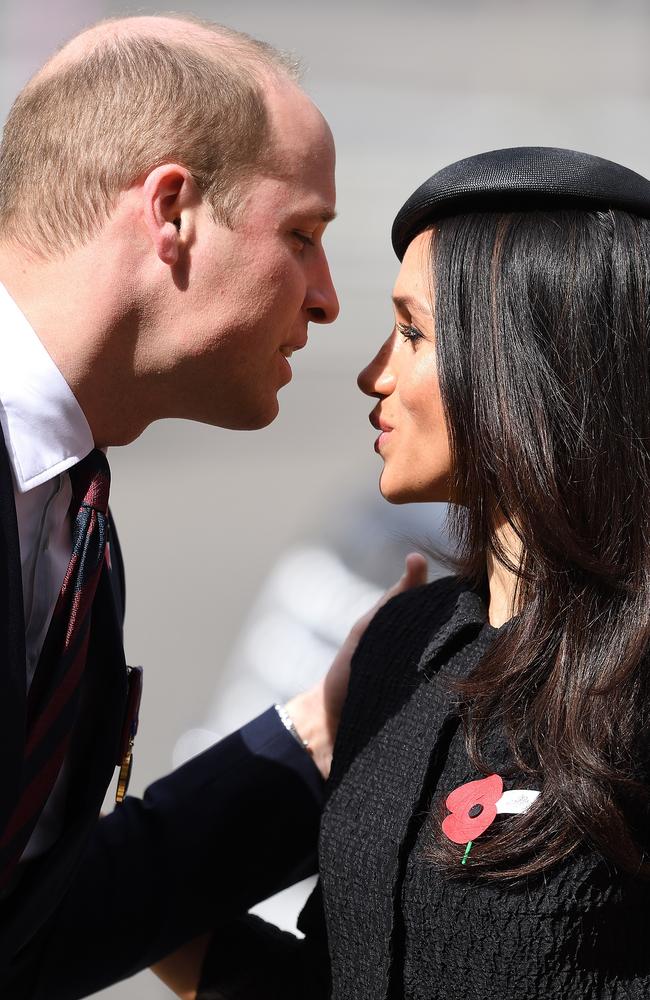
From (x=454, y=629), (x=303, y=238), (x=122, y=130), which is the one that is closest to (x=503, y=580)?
(x=454, y=629)

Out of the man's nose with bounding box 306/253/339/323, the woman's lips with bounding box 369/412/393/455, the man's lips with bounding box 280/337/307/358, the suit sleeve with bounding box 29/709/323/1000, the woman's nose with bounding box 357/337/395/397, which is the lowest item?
the suit sleeve with bounding box 29/709/323/1000

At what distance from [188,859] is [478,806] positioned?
62cm

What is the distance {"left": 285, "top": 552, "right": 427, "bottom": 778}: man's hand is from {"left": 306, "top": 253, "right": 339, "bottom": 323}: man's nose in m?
0.50

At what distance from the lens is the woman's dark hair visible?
1.66 m

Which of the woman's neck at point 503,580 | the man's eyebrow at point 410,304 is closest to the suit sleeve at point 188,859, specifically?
the woman's neck at point 503,580

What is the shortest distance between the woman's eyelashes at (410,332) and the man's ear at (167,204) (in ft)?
1.15

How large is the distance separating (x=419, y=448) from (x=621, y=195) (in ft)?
1.50

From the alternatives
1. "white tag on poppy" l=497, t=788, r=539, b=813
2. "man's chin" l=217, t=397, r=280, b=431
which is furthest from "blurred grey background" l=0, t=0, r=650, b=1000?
"white tag on poppy" l=497, t=788, r=539, b=813

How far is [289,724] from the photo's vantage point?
82.0 inches

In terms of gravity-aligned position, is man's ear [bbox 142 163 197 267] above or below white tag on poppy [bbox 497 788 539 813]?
above

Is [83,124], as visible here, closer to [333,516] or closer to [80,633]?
[80,633]

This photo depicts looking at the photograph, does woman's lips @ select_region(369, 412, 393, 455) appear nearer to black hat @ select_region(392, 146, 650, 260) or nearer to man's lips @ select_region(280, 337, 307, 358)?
man's lips @ select_region(280, 337, 307, 358)

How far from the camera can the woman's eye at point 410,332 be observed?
181 cm

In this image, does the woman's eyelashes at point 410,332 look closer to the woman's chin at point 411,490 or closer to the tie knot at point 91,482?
the woman's chin at point 411,490
